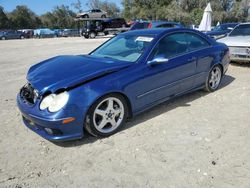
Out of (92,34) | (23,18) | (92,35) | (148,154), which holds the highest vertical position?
(23,18)

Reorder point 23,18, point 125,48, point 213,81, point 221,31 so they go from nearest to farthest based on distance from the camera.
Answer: point 125,48
point 213,81
point 221,31
point 23,18

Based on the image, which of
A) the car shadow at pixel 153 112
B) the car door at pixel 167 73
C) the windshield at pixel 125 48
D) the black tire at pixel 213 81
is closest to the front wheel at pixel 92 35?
the car shadow at pixel 153 112

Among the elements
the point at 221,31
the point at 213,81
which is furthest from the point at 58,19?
the point at 213,81

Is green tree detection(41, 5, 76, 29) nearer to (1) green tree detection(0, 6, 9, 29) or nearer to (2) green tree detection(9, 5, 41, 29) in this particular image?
(2) green tree detection(9, 5, 41, 29)

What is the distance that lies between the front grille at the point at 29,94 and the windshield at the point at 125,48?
4.64ft

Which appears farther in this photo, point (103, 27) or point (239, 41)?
point (103, 27)

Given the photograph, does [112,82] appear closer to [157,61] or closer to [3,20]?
[157,61]

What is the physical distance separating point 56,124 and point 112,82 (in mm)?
958

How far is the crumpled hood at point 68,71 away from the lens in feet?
12.2

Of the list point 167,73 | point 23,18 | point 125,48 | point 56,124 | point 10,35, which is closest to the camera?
point 56,124

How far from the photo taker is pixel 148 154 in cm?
357

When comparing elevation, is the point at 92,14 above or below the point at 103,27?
above

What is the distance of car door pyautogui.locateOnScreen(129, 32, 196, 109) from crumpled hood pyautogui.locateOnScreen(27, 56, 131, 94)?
1.48 ft

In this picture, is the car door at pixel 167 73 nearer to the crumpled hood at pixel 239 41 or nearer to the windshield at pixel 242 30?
the crumpled hood at pixel 239 41
